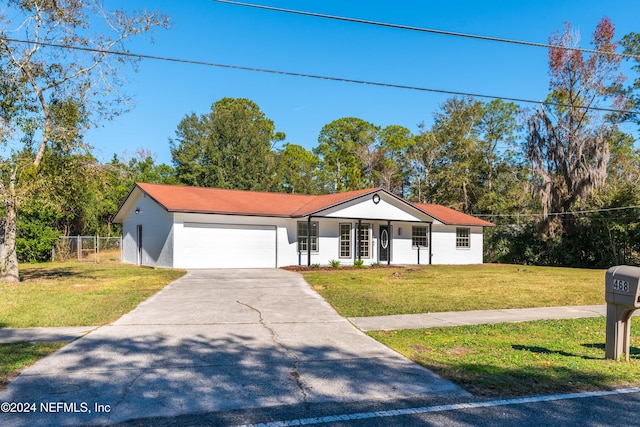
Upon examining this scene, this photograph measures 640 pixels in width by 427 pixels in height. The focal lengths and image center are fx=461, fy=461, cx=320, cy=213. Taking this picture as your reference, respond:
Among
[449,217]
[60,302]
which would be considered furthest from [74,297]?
[449,217]

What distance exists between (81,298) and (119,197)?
30.9 metres

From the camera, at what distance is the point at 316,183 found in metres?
50.8

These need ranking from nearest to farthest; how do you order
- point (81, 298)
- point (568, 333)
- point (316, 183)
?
point (568, 333) → point (81, 298) → point (316, 183)

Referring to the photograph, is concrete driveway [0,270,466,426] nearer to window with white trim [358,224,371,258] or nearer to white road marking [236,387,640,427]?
white road marking [236,387,640,427]

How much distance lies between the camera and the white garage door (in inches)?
821

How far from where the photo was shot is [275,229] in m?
23.0

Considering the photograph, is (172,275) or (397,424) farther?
(172,275)

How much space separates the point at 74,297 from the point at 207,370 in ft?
24.5

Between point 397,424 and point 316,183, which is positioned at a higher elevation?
point 316,183

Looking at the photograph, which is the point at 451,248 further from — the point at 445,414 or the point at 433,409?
the point at 445,414

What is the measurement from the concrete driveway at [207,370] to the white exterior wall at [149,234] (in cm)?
1215

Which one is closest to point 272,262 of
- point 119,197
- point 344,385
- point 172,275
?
point 172,275

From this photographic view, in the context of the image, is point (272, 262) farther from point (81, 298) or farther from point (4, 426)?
point (4, 426)

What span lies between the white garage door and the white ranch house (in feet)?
0.15
